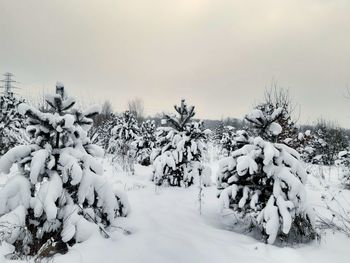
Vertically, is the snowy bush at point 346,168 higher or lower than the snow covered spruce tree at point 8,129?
lower

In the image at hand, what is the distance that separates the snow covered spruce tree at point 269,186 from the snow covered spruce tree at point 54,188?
2146 millimetres

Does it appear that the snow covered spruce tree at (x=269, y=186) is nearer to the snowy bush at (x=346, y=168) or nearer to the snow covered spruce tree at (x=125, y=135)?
the snowy bush at (x=346, y=168)

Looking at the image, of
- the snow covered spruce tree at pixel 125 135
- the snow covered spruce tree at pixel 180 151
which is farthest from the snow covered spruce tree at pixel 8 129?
the snow covered spruce tree at pixel 180 151

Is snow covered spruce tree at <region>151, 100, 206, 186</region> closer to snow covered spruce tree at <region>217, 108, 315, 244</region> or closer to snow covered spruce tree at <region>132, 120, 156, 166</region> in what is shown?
snow covered spruce tree at <region>217, 108, 315, 244</region>

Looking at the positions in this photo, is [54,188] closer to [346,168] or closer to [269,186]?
[269,186]

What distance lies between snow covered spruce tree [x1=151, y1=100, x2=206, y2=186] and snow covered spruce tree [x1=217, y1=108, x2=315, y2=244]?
488cm

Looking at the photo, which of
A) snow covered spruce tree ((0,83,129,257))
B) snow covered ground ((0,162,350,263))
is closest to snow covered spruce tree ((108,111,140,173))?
snow covered ground ((0,162,350,263))

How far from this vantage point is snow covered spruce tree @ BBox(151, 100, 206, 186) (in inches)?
437

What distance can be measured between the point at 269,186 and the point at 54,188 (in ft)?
11.4

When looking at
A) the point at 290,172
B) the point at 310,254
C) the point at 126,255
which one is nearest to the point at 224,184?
the point at 290,172

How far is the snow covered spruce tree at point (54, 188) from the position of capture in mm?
4266

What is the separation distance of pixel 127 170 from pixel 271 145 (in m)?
13.4

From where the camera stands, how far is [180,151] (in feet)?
36.5

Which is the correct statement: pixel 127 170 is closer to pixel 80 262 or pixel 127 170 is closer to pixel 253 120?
pixel 253 120
